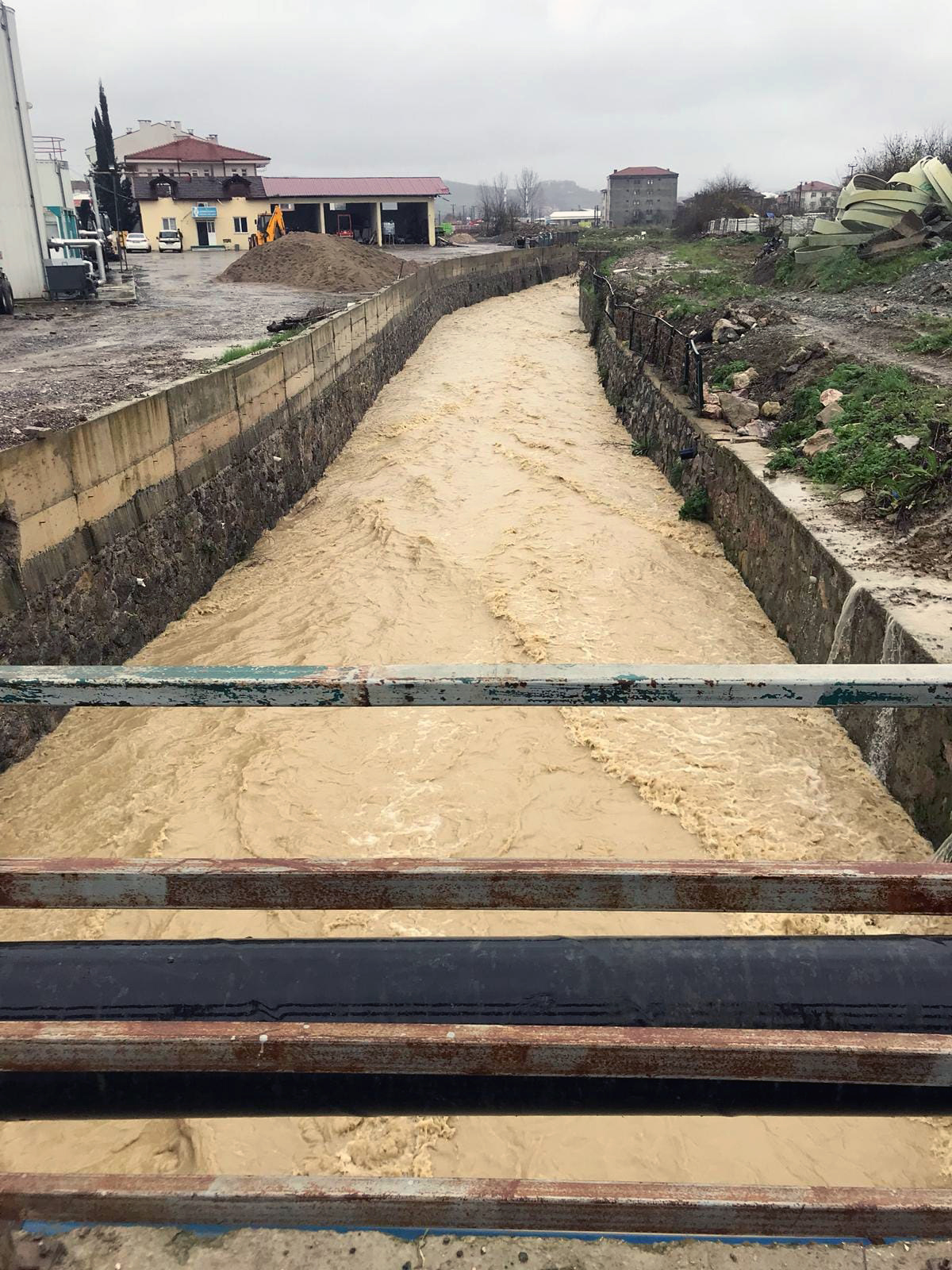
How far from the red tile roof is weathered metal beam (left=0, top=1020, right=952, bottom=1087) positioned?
63.9 m

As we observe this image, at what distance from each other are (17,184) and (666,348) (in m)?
16.1

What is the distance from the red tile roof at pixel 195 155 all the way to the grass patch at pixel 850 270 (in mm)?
43467

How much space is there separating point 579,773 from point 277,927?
9.40 ft

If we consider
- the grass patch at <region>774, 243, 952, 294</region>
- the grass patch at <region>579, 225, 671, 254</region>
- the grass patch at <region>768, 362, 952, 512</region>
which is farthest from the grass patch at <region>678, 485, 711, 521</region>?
the grass patch at <region>579, 225, 671, 254</region>

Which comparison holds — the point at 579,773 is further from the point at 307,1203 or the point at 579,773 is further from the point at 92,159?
the point at 92,159

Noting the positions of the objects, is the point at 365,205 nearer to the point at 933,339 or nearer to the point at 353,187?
the point at 353,187

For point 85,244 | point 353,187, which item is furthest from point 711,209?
point 85,244

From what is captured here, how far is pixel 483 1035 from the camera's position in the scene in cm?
173

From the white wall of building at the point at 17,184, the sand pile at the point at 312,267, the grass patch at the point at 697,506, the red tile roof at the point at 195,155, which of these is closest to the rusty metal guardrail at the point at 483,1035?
the grass patch at the point at 697,506

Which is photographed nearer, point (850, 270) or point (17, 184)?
point (17, 184)

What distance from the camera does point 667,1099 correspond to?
1810 mm

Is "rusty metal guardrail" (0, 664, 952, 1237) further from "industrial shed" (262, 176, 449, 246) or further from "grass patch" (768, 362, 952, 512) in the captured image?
"industrial shed" (262, 176, 449, 246)

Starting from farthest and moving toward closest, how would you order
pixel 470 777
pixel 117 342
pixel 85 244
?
pixel 85 244, pixel 117 342, pixel 470 777

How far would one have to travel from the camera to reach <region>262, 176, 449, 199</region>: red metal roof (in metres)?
53.2
